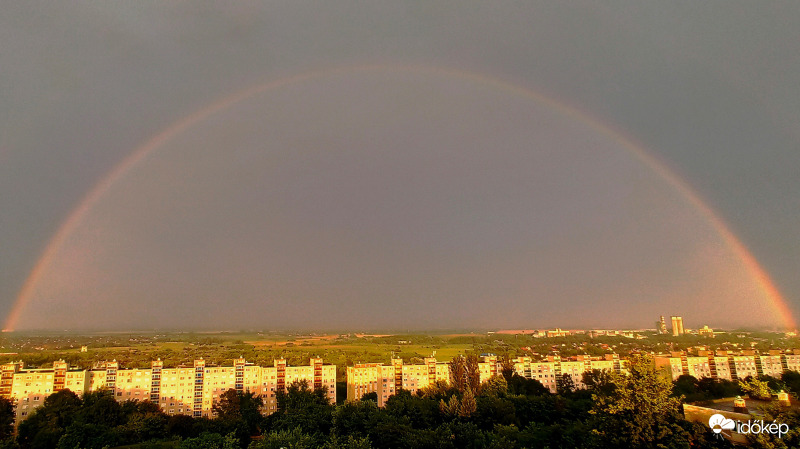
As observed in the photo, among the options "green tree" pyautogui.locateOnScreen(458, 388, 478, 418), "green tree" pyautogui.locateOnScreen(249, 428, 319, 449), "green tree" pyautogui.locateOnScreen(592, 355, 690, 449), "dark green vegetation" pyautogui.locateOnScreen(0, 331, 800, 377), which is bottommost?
"dark green vegetation" pyautogui.locateOnScreen(0, 331, 800, 377)

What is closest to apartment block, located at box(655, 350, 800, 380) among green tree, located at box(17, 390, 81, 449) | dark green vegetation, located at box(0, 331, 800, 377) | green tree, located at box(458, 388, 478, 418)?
dark green vegetation, located at box(0, 331, 800, 377)

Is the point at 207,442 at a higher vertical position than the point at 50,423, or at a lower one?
higher

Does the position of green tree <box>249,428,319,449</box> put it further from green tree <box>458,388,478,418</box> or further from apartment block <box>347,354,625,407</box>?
apartment block <box>347,354,625,407</box>

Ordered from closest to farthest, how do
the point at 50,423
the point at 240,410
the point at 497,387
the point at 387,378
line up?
the point at 50,423
the point at 497,387
the point at 240,410
the point at 387,378

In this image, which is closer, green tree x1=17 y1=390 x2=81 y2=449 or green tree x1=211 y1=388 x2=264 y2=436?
green tree x1=17 y1=390 x2=81 y2=449

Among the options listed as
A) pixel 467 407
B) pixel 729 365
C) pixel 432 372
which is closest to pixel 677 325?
pixel 729 365

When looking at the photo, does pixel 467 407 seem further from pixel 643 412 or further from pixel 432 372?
pixel 432 372

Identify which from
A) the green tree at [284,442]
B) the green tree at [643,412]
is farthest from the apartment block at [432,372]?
the green tree at [643,412]

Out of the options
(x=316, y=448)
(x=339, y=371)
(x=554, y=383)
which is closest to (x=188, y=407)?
(x=339, y=371)
